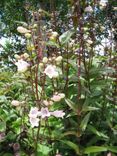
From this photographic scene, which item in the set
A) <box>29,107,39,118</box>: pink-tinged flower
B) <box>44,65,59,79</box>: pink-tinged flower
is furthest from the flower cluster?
<box>44,65,59,79</box>: pink-tinged flower

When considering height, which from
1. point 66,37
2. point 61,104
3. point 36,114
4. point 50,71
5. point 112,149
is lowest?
point 112,149

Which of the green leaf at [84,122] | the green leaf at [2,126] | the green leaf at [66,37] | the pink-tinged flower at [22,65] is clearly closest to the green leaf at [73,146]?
the green leaf at [84,122]

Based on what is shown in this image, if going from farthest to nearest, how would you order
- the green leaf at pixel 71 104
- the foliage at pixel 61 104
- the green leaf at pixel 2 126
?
the green leaf at pixel 2 126
the green leaf at pixel 71 104
the foliage at pixel 61 104

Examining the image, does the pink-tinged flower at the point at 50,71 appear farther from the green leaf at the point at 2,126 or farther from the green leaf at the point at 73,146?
the green leaf at the point at 2,126

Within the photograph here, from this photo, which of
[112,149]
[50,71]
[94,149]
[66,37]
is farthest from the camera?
[66,37]

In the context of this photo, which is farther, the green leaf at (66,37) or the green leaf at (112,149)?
the green leaf at (66,37)

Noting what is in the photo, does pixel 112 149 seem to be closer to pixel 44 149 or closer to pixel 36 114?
pixel 44 149

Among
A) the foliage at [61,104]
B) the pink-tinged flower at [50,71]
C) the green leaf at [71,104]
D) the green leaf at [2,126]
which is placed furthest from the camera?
the green leaf at [2,126]

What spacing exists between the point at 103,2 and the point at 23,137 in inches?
50.3

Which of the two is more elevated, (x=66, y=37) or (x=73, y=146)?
(x=66, y=37)

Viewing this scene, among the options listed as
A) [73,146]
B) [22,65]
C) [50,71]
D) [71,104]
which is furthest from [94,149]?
[22,65]

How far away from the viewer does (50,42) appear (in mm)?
3188

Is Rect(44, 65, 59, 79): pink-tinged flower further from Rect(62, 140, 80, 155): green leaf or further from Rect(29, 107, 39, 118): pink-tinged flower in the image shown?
Rect(62, 140, 80, 155): green leaf

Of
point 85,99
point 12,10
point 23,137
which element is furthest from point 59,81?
point 12,10
